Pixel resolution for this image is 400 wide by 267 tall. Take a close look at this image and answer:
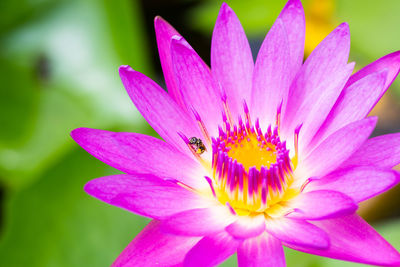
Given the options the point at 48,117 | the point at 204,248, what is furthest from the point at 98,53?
the point at 204,248

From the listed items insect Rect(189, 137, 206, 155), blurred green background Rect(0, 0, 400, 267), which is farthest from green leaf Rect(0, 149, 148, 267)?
insect Rect(189, 137, 206, 155)

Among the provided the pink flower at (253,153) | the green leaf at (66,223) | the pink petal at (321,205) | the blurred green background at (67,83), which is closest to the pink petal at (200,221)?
the pink flower at (253,153)

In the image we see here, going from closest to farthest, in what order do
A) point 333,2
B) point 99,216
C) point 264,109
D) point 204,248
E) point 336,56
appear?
1. point 204,248
2. point 336,56
3. point 264,109
4. point 99,216
5. point 333,2

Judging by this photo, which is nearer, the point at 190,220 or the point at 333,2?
the point at 190,220

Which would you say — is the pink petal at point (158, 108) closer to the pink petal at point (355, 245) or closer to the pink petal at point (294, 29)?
the pink petal at point (294, 29)

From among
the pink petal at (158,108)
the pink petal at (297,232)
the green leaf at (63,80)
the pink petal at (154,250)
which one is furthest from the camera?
the green leaf at (63,80)

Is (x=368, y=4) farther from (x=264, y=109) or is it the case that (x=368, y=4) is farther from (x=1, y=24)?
(x=1, y=24)

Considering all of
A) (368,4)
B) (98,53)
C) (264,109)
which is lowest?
(264,109)

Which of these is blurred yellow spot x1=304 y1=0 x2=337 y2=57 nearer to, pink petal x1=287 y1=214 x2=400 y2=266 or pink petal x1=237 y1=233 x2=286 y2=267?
pink petal x1=287 y1=214 x2=400 y2=266
